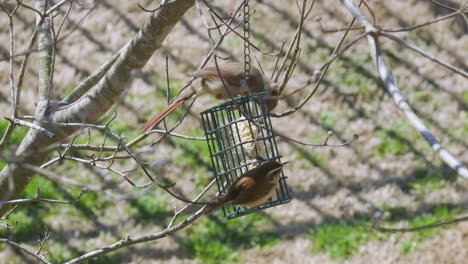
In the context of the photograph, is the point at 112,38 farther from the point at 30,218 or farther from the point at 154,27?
the point at 154,27

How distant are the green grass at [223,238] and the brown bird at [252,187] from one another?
213 cm

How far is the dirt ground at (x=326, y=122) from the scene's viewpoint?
17.6ft

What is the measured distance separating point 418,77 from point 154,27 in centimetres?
396

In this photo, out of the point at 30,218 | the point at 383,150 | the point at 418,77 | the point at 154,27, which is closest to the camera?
the point at 154,27

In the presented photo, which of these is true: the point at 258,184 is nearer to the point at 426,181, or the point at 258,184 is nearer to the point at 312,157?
the point at 312,157

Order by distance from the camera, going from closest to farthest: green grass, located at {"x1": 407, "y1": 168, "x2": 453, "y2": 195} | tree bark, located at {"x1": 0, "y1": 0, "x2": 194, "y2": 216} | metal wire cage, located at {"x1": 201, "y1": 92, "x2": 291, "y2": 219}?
tree bark, located at {"x1": 0, "y1": 0, "x2": 194, "y2": 216} → metal wire cage, located at {"x1": 201, "y1": 92, "x2": 291, "y2": 219} → green grass, located at {"x1": 407, "y1": 168, "x2": 453, "y2": 195}

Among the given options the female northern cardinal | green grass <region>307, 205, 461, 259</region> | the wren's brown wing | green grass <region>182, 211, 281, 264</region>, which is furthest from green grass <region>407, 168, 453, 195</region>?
the wren's brown wing

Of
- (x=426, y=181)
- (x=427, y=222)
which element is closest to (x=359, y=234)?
(x=427, y=222)

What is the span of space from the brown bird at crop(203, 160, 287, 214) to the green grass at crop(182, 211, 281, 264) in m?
2.13

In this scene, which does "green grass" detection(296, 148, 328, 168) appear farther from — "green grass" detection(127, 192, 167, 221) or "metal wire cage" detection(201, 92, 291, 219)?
"metal wire cage" detection(201, 92, 291, 219)

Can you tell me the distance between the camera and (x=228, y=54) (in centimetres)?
630

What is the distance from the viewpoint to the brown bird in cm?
315

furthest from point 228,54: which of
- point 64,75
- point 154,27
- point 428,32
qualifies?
point 154,27

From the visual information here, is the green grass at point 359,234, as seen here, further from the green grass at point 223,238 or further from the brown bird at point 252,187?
the brown bird at point 252,187
